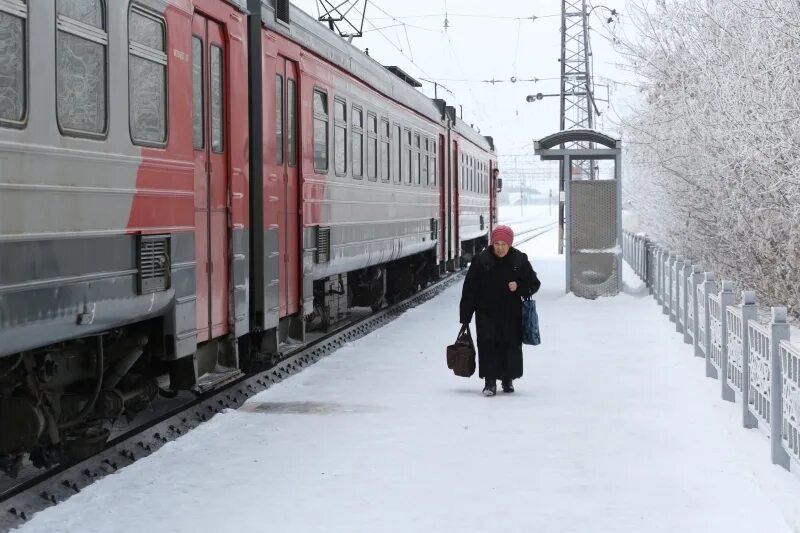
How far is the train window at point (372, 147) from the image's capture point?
47.2ft

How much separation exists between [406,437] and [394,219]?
8.07 metres

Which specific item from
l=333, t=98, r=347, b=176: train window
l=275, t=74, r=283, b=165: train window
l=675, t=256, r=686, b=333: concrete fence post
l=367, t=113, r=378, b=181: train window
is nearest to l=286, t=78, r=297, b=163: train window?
l=275, t=74, r=283, b=165: train window

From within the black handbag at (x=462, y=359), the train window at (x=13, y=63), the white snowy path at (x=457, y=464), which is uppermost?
the train window at (x=13, y=63)

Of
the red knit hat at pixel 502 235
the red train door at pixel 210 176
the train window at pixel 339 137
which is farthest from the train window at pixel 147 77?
the train window at pixel 339 137

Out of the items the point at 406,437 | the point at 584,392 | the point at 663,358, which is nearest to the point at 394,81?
Result: the point at 663,358

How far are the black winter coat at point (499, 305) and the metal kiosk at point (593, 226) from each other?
9.92 metres

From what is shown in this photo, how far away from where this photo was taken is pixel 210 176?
857 centimetres

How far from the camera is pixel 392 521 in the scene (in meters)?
6.16

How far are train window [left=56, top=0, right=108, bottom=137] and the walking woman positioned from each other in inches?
176

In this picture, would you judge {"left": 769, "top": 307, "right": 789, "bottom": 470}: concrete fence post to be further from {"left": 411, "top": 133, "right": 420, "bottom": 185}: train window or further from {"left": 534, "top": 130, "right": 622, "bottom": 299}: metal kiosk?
{"left": 534, "top": 130, "right": 622, "bottom": 299}: metal kiosk

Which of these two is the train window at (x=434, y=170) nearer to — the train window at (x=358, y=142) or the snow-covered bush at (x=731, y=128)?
the snow-covered bush at (x=731, y=128)

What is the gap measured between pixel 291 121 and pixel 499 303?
2476 millimetres

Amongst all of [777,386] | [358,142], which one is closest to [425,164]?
[358,142]

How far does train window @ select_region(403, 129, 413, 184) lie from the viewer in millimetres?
17047
